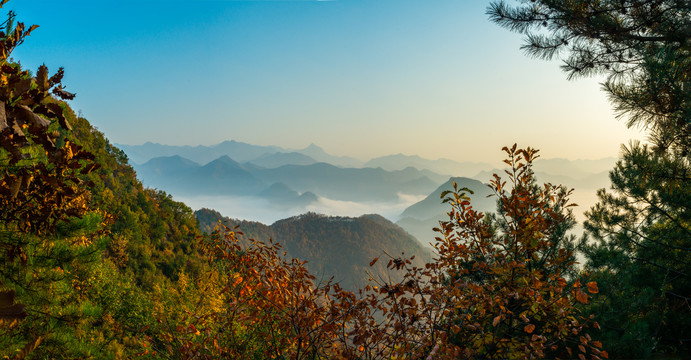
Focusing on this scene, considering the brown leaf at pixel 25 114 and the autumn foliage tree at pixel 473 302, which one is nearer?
the brown leaf at pixel 25 114

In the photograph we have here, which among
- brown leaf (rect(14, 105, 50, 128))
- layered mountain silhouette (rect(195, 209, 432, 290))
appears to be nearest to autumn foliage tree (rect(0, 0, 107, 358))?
brown leaf (rect(14, 105, 50, 128))

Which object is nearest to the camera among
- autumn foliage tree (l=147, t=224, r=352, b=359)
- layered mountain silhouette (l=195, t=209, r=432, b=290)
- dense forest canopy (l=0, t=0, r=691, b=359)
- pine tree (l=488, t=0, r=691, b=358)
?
dense forest canopy (l=0, t=0, r=691, b=359)

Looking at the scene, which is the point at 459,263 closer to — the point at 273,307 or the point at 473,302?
the point at 473,302

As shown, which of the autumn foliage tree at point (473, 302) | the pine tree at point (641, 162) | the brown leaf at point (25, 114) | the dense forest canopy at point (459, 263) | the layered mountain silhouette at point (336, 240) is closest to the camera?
the brown leaf at point (25, 114)

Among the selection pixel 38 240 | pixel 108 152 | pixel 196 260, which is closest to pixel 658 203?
pixel 38 240

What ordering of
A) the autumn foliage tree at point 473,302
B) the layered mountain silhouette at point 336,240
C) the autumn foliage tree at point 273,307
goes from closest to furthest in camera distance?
the autumn foliage tree at point 473,302 < the autumn foliage tree at point 273,307 < the layered mountain silhouette at point 336,240

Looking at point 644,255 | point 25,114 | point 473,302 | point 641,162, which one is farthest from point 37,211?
point 644,255

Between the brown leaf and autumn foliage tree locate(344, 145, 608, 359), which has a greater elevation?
the brown leaf

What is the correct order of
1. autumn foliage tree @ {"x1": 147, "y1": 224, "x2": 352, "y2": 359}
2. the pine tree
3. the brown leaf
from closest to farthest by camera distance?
the brown leaf
autumn foliage tree @ {"x1": 147, "y1": 224, "x2": 352, "y2": 359}
the pine tree

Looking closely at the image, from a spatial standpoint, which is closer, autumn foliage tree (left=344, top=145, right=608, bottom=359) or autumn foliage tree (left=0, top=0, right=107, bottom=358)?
autumn foliage tree (left=0, top=0, right=107, bottom=358)

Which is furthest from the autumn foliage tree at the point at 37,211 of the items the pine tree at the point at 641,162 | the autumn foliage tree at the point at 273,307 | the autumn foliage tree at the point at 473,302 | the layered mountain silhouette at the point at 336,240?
the layered mountain silhouette at the point at 336,240

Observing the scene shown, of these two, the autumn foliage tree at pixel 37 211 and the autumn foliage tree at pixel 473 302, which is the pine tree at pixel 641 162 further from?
the autumn foliage tree at pixel 37 211

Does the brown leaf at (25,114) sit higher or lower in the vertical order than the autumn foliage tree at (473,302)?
higher

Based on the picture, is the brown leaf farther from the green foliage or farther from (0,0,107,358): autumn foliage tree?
the green foliage
